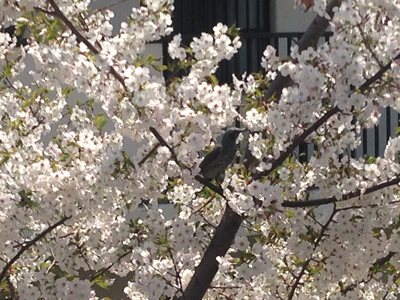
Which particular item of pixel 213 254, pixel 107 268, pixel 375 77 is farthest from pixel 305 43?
pixel 107 268

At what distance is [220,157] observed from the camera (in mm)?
3354

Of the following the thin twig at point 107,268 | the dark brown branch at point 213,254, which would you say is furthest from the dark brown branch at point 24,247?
Answer: the dark brown branch at point 213,254

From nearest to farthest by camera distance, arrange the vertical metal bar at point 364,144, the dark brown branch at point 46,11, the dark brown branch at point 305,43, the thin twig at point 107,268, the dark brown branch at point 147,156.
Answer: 1. the dark brown branch at point 46,11
2. the dark brown branch at point 147,156
3. the dark brown branch at point 305,43
4. the thin twig at point 107,268
5. the vertical metal bar at point 364,144

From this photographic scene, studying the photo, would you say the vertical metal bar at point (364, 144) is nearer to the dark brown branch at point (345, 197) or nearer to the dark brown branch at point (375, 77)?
the dark brown branch at point (345, 197)

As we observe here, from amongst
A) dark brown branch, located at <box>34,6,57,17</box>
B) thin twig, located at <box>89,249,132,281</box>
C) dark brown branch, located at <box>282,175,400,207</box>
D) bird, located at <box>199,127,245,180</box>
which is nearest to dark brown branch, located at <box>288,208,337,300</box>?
dark brown branch, located at <box>282,175,400,207</box>

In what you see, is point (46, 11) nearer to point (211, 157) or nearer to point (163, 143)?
point (163, 143)

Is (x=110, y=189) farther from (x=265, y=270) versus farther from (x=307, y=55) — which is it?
(x=307, y=55)

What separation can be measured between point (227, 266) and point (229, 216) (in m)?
0.21

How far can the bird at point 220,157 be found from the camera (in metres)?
3.34

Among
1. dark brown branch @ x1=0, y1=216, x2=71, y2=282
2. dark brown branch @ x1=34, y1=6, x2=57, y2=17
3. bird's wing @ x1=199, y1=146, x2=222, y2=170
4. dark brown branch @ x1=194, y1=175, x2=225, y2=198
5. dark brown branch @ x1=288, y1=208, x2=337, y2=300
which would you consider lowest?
dark brown branch @ x1=0, y1=216, x2=71, y2=282

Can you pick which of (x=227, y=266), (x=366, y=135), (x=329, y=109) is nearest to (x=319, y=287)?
(x=227, y=266)

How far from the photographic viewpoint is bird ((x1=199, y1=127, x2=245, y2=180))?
3.34m

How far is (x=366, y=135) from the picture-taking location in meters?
7.13

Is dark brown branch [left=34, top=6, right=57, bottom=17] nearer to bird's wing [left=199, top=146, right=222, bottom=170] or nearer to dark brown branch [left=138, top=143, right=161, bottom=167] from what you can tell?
dark brown branch [left=138, top=143, right=161, bottom=167]
